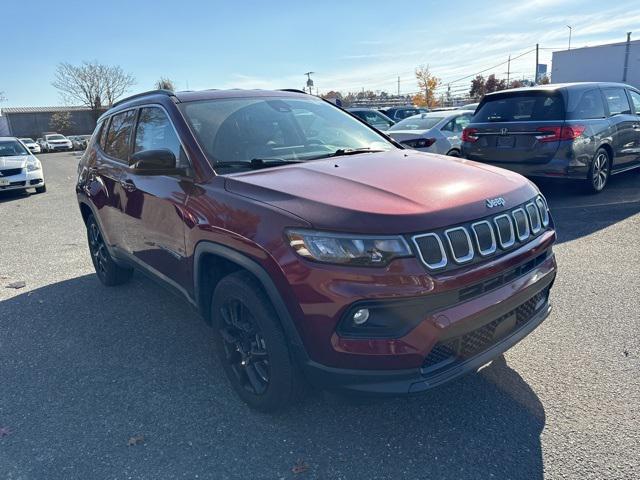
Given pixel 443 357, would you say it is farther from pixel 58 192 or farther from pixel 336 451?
pixel 58 192

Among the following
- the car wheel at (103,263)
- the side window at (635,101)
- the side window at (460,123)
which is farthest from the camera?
the side window at (460,123)

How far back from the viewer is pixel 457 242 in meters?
2.19

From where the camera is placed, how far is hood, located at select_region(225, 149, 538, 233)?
2.15m

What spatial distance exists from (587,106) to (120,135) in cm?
668

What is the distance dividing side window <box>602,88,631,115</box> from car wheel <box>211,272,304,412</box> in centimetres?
759

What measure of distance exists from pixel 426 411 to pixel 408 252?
112cm

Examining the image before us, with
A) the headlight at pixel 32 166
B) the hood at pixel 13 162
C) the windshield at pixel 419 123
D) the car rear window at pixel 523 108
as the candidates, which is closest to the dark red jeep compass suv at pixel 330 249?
the car rear window at pixel 523 108

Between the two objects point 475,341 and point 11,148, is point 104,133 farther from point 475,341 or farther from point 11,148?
point 11,148

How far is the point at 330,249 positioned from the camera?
2145 mm

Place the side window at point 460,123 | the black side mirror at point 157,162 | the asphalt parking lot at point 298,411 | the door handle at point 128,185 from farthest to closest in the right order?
the side window at point 460,123, the door handle at point 128,185, the black side mirror at point 157,162, the asphalt parking lot at point 298,411

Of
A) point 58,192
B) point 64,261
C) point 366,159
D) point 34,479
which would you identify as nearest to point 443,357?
point 366,159

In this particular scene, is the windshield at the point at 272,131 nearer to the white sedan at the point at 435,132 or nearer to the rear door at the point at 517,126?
the rear door at the point at 517,126

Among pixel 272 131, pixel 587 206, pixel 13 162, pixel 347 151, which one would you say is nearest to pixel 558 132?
pixel 587 206

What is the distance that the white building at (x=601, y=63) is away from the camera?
37.5 m
